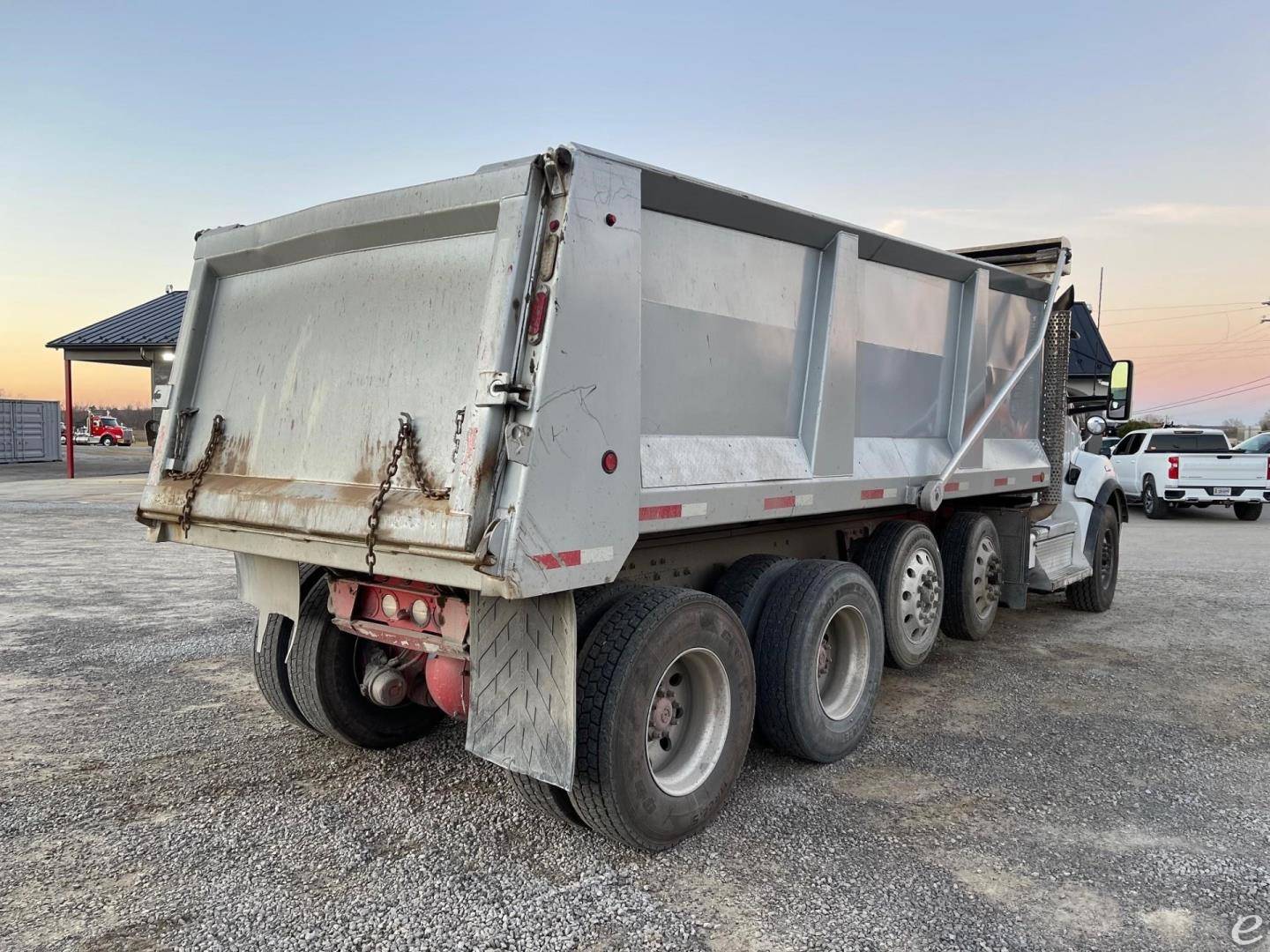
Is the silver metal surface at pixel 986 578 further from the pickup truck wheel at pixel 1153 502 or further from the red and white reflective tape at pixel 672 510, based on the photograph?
the pickup truck wheel at pixel 1153 502

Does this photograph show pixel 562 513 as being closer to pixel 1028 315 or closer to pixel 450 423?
pixel 450 423

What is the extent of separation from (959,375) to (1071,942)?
12.6 ft

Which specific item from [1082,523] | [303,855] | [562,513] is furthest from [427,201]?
[1082,523]

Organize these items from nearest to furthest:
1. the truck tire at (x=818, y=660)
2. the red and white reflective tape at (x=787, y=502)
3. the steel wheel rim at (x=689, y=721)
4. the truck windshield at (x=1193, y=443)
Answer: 1. the steel wheel rim at (x=689, y=721)
2. the red and white reflective tape at (x=787, y=502)
3. the truck tire at (x=818, y=660)
4. the truck windshield at (x=1193, y=443)

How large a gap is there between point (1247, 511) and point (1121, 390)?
13117 mm

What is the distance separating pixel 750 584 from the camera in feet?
14.8

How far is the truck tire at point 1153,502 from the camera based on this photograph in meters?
18.2

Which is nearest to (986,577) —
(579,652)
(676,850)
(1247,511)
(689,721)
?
(689,721)

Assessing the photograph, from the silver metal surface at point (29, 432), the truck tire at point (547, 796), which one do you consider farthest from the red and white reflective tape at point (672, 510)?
the silver metal surface at point (29, 432)

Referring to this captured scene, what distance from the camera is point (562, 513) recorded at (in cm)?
312

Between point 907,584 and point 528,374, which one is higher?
point 528,374

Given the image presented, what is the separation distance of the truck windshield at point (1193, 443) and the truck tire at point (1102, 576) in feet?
38.6

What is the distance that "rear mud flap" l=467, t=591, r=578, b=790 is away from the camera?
10.8 ft

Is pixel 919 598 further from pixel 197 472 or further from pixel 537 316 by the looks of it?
pixel 197 472
